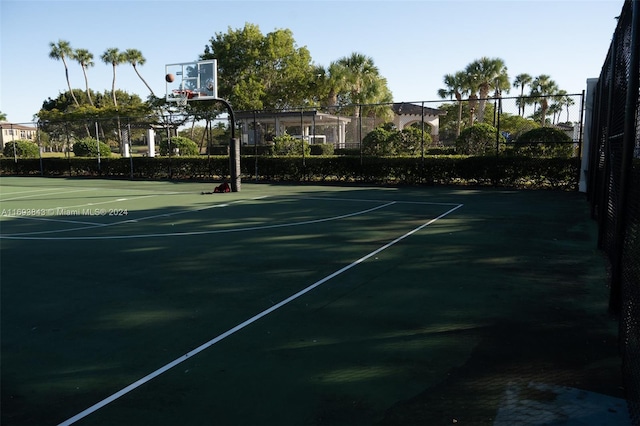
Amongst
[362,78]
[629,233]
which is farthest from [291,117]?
[629,233]

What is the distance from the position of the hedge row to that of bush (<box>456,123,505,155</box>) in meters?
4.02

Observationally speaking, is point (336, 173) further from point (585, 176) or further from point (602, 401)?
point (602, 401)

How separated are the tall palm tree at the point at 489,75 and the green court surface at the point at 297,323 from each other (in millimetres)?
36161

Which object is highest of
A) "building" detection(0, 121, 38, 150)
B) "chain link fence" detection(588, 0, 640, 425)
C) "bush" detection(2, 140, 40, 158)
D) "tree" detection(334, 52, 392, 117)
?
"tree" detection(334, 52, 392, 117)

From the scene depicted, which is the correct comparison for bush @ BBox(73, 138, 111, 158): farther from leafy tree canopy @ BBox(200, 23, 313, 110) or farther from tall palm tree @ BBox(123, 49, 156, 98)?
tall palm tree @ BBox(123, 49, 156, 98)

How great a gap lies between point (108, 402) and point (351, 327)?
2061 millimetres

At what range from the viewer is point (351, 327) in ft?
14.2

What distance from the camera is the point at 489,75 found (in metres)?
42.2

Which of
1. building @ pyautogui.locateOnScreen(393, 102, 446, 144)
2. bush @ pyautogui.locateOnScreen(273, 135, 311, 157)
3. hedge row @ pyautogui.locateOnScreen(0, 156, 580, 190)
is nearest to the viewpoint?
hedge row @ pyautogui.locateOnScreen(0, 156, 580, 190)

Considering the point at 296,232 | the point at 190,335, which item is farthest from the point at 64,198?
the point at 190,335

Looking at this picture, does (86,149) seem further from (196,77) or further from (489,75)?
(489,75)

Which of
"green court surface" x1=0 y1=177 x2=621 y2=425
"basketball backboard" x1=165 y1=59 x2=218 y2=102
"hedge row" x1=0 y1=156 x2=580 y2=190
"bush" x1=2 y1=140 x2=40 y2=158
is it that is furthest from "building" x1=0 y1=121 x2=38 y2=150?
"green court surface" x1=0 y1=177 x2=621 y2=425

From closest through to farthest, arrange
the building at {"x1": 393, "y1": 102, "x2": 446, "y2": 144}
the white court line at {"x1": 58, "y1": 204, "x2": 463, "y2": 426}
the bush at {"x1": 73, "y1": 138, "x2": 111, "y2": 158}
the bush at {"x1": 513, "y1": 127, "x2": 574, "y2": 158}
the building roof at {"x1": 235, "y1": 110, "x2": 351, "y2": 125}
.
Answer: the white court line at {"x1": 58, "y1": 204, "x2": 463, "y2": 426} → the bush at {"x1": 513, "y1": 127, "x2": 574, "y2": 158} → the bush at {"x1": 73, "y1": 138, "x2": 111, "y2": 158} → the building roof at {"x1": 235, "y1": 110, "x2": 351, "y2": 125} → the building at {"x1": 393, "y1": 102, "x2": 446, "y2": 144}

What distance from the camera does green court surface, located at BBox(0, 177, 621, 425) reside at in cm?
309
